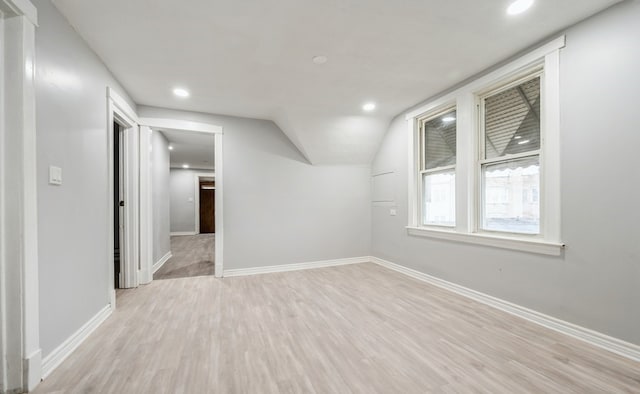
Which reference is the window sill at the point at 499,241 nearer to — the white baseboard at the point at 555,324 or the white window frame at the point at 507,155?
the white window frame at the point at 507,155

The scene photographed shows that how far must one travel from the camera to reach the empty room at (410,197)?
157 centimetres

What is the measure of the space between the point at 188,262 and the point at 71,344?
3.06 metres

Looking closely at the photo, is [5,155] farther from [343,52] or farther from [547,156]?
[547,156]

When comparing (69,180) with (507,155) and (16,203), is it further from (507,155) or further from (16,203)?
(507,155)

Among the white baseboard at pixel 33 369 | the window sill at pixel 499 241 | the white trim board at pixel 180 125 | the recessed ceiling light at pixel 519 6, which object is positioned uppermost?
the recessed ceiling light at pixel 519 6

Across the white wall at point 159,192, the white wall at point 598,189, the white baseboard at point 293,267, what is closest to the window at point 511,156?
the white wall at point 598,189

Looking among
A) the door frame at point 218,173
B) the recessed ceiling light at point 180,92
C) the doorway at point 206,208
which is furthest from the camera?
the doorway at point 206,208

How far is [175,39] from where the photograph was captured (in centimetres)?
218

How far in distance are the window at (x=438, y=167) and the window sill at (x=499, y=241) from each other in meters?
0.21

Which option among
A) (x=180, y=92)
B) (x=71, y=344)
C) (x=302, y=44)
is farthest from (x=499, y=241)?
(x=180, y=92)

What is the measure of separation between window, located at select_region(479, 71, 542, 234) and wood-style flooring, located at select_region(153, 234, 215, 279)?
3.98 m

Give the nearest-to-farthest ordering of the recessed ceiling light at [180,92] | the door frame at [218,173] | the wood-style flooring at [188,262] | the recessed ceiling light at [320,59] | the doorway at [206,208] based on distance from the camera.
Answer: the recessed ceiling light at [320,59] < the recessed ceiling light at [180,92] < the door frame at [218,173] < the wood-style flooring at [188,262] < the doorway at [206,208]

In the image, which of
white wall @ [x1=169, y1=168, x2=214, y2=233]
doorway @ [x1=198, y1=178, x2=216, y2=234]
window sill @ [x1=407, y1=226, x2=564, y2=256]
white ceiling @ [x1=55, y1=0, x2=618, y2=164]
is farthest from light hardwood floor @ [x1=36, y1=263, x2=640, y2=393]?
doorway @ [x1=198, y1=178, x2=216, y2=234]

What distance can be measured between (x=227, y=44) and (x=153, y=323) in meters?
2.56
